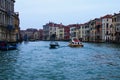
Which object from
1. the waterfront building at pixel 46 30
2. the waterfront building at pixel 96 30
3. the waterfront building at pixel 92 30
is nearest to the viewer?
the waterfront building at pixel 96 30

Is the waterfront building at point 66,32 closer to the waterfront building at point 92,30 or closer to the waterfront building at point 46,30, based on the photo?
the waterfront building at point 46,30

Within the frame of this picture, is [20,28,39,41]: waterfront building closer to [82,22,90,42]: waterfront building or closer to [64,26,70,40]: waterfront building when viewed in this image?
[64,26,70,40]: waterfront building

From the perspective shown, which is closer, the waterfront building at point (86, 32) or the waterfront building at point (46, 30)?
the waterfront building at point (86, 32)

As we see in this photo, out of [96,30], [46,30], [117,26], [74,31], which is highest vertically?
[46,30]

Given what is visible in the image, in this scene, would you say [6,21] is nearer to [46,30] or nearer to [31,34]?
[46,30]

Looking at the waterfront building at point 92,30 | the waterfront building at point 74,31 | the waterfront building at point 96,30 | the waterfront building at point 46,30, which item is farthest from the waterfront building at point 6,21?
the waterfront building at point 46,30

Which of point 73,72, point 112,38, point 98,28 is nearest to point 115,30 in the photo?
point 112,38

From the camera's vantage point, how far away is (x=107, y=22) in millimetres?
88250

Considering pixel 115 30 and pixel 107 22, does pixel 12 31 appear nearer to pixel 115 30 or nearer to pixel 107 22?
pixel 115 30

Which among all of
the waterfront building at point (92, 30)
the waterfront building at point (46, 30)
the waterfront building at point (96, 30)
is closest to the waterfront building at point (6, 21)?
the waterfront building at point (96, 30)

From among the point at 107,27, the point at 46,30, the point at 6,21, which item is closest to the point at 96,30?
the point at 107,27

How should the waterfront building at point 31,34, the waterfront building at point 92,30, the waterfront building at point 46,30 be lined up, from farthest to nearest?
the waterfront building at point 31,34 < the waterfront building at point 46,30 < the waterfront building at point 92,30

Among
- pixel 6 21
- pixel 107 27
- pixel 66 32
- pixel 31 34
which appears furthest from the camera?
pixel 31 34

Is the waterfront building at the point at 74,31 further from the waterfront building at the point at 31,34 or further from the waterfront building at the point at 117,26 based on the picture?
the waterfront building at the point at 117,26
